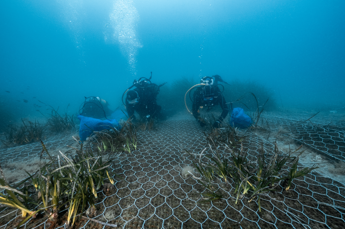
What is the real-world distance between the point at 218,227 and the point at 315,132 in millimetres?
4808

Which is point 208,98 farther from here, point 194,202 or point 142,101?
point 194,202

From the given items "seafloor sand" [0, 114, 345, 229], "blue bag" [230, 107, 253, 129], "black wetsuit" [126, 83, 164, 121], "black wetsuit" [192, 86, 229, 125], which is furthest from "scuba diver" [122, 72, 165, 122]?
"seafloor sand" [0, 114, 345, 229]

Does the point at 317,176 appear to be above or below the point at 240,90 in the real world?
below

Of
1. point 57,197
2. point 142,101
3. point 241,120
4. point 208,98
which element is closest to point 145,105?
point 142,101

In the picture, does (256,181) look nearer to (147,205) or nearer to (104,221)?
(147,205)

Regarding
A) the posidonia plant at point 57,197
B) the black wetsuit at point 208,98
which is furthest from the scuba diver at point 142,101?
the posidonia plant at point 57,197

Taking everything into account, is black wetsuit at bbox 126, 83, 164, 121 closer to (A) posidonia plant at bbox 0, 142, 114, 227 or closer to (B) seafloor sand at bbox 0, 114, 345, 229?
(B) seafloor sand at bbox 0, 114, 345, 229

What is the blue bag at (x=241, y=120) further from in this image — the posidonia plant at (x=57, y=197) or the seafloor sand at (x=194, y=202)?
the posidonia plant at (x=57, y=197)

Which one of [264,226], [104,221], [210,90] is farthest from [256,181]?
[210,90]

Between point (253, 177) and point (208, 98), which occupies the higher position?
point (208, 98)

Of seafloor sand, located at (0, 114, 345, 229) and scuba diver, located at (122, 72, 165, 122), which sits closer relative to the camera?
seafloor sand, located at (0, 114, 345, 229)

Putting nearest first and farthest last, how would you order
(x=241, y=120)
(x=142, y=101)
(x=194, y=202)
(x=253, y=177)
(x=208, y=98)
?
1. (x=194, y=202)
2. (x=253, y=177)
3. (x=241, y=120)
4. (x=208, y=98)
5. (x=142, y=101)

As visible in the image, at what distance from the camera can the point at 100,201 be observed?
6.50 feet

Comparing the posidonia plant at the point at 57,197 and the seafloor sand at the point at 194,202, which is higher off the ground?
the posidonia plant at the point at 57,197
